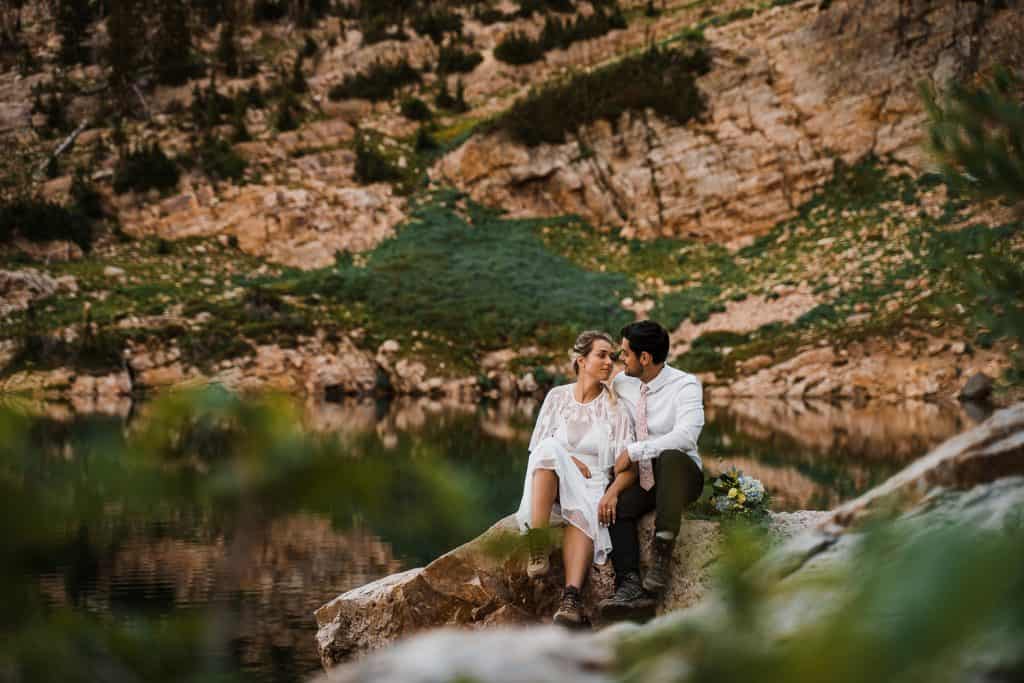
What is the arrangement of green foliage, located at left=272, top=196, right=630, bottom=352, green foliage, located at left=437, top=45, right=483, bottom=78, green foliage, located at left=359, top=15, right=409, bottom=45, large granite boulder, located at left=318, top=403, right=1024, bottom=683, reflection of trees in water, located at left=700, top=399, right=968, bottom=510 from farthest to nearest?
green foliage, located at left=359, top=15, right=409, bottom=45
green foliage, located at left=437, top=45, right=483, bottom=78
green foliage, located at left=272, top=196, right=630, bottom=352
reflection of trees in water, located at left=700, top=399, right=968, bottom=510
large granite boulder, located at left=318, top=403, right=1024, bottom=683

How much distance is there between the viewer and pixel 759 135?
3709 centimetres

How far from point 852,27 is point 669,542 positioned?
122ft

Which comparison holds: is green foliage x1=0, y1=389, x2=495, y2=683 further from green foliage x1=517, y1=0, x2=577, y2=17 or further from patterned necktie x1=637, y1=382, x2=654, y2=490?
green foliage x1=517, y1=0, x2=577, y2=17

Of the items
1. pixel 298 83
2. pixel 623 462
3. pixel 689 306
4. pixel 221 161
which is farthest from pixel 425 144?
pixel 623 462

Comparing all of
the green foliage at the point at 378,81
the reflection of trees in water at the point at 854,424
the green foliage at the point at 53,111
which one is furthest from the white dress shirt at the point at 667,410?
the green foliage at the point at 53,111

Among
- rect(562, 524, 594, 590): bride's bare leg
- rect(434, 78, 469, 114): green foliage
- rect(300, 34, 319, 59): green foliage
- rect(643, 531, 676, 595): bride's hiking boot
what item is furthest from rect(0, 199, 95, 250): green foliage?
rect(643, 531, 676, 595): bride's hiking boot

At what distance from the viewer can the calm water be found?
1462mm

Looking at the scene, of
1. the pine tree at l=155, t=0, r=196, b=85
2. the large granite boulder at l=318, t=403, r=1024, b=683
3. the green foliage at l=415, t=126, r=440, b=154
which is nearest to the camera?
the large granite boulder at l=318, t=403, r=1024, b=683

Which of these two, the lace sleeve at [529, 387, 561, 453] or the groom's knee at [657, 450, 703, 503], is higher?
the lace sleeve at [529, 387, 561, 453]

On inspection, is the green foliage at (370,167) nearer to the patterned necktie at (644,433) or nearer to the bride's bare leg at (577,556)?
the patterned necktie at (644,433)

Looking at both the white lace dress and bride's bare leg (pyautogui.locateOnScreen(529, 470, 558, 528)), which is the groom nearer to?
the white lace dress

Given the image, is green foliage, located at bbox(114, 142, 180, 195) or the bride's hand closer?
the bride's hand

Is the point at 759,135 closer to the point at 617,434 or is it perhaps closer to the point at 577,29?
the point at 577,29

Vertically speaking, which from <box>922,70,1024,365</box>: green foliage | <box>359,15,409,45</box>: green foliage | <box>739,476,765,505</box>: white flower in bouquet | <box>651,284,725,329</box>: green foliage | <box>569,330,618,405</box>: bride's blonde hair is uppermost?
<box>359,15,409,45</box>: green foliage
